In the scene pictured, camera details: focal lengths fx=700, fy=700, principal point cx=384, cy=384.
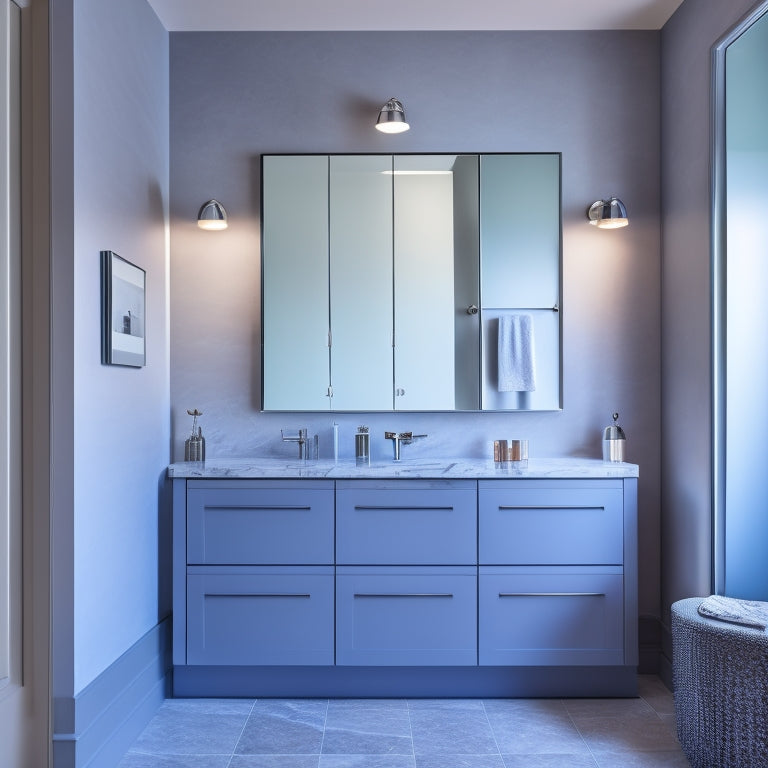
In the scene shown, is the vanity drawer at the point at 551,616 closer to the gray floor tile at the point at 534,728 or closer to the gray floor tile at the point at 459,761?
the gray floor tile at the point at 534,728

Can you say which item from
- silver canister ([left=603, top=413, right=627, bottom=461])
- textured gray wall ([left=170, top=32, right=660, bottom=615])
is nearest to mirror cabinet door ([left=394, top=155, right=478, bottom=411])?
textured gray wall ([left=170, top=32, right=660, bottom=615])

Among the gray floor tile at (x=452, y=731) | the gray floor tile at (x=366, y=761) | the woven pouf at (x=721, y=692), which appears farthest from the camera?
the gray floor tile at (x=452, y=731)

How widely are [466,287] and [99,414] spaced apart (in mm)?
1583

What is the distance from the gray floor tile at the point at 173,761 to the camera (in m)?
2.23

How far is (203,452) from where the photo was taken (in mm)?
2963

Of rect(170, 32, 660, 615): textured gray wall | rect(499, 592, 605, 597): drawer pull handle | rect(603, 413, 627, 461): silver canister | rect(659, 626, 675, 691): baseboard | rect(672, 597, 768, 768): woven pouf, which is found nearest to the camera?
rect(672, 597, 768, 768): woven pouf

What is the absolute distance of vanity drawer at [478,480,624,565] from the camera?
2.69 metres

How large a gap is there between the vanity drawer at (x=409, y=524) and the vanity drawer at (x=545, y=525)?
0.23ft

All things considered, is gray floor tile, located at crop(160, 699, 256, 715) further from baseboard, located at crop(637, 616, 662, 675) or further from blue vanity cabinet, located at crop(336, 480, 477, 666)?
baseboard, located at crop(637, 616, 662, 675)

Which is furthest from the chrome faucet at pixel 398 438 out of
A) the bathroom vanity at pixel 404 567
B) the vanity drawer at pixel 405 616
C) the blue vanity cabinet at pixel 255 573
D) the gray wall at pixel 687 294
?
the gray wall at pixel 687 294

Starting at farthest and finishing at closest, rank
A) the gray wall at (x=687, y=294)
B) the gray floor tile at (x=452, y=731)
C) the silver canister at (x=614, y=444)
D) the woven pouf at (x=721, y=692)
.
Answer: the silver canister at (x=614, y=444) → the gray wall at (x=687, y=294) → the gray floor tile at (x=452, y=731) → the woven pouf at (x=721, y=692)

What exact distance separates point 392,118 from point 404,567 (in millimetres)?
1802

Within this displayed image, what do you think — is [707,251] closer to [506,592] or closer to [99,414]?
Answer: [506,592]

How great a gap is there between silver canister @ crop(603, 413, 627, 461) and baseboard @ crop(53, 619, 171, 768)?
195 centimetres
